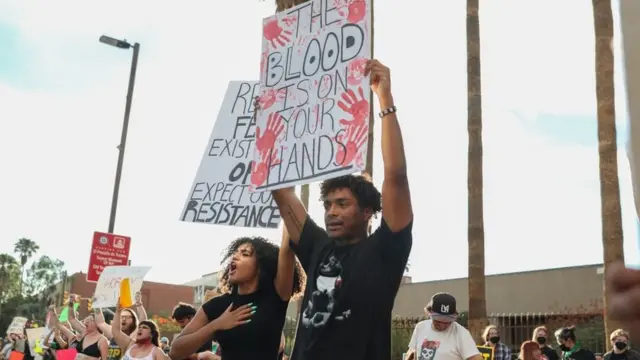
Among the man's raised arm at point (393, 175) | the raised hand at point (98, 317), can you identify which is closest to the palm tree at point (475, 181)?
the raised hand at point (98, 317)

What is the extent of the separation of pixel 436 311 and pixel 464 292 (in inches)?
867

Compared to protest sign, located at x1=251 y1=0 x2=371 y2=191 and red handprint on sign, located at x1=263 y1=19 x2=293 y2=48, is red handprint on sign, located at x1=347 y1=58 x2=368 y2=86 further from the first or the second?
red handprint on sign, located at x1=263 y1=19 x2=293 y2=48

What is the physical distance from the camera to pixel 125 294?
964cm

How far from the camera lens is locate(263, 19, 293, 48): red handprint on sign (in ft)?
15.3

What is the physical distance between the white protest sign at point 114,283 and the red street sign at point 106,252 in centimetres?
345

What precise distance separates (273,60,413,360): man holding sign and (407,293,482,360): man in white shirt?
370 centimetres

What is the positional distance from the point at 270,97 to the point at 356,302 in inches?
66.4

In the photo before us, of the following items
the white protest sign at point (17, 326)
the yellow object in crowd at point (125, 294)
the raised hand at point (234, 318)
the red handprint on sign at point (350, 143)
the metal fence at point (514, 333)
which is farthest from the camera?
the white protest sign at point (17, 326)

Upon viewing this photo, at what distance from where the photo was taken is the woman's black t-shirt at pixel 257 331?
13.3 feet

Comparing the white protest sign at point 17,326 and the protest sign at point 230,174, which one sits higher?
the protest sign at point 230,174

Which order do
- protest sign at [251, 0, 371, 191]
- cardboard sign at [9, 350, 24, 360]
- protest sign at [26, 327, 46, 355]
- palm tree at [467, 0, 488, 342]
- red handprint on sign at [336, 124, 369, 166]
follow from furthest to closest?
cardboard sign at [9, 350, 24, 360] < protest sign at [26, 327, 46, 355] < palm tree at [467, 0, 488, 342] < protest sign at [251, 0, 371, 191] < red handprint on sign at [336, 124, 369, 166]

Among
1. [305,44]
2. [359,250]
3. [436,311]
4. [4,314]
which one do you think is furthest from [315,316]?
[4,314]

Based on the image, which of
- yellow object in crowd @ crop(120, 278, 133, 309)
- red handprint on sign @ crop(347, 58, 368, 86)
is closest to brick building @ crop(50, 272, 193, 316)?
yellow object in crowd @ crop(120, 278, 133, 309)

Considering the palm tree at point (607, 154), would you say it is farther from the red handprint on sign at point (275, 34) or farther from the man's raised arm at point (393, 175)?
the man's raised arm at point (393, 175)
